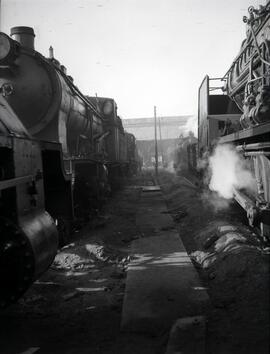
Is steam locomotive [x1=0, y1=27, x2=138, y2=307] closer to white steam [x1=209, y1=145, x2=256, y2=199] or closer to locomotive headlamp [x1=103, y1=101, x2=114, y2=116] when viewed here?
locomotive headlamp [x1=103, y1=101, x2=114, y2=116]

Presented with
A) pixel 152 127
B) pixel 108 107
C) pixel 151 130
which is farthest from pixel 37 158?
pixel 152 127

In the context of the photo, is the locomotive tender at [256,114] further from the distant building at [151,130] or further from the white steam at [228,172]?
the distant building at [151,130]

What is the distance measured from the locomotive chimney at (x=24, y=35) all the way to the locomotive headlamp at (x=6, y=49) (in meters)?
0.75

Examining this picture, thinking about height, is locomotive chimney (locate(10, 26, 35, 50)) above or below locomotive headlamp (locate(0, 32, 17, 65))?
above

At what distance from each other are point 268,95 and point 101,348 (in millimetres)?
3216

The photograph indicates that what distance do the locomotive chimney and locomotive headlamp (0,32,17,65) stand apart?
2.47 feet

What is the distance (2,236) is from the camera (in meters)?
2.69

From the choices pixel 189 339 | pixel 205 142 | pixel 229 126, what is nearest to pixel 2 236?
pixel 189 339

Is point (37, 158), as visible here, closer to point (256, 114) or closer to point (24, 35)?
point (256, 114)

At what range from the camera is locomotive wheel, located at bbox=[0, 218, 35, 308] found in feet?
8.81

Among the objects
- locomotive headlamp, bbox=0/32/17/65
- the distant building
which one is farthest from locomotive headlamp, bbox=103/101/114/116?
the distant building

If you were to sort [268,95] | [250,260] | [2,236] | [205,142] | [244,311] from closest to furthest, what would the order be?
1. [2,236]
2. [244,311]
3. [250,260]
4. [268,95]
5. [205,142]

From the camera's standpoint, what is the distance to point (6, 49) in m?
5.47

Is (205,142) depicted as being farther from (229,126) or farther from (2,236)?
(2,236)
